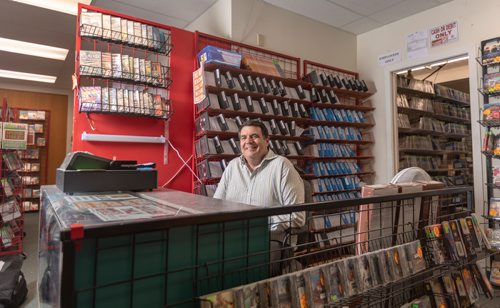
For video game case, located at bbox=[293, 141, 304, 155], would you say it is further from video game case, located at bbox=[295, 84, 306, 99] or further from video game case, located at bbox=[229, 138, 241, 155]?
video game case, located at bbox=[229, 138, 241, 155]

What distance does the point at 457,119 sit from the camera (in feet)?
19.2

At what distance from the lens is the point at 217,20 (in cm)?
419

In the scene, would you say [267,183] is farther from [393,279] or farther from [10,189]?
[10,189]

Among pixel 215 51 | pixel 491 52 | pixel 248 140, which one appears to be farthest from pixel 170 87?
pixel 491 52

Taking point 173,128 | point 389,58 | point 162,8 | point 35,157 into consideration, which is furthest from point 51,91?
point 389,58

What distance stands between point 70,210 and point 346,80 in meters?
4.41

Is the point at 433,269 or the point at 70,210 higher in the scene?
the point at 70,210

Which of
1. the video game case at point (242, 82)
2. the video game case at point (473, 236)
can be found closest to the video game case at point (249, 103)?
the video game case at point (242, 82)

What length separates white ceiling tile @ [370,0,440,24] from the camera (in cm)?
419

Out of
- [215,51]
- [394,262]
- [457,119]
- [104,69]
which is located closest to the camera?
[394,262]

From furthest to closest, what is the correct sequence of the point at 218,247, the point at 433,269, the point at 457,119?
the point at 457,119 → the point at 433,269 → the point at 218,247

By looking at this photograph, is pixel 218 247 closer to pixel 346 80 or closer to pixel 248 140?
pixel 248 140

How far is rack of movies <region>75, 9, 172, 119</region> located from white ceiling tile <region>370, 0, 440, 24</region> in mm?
3036

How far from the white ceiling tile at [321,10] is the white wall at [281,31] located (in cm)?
9
